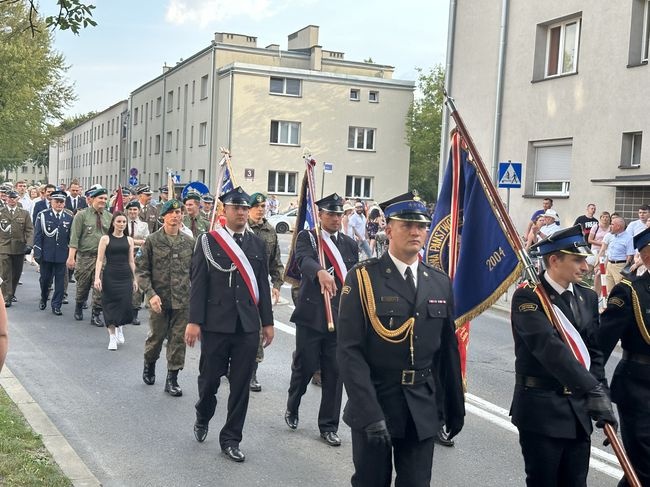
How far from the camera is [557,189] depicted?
886 inches

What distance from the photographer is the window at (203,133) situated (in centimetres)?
4975

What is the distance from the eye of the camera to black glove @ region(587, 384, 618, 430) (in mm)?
4219

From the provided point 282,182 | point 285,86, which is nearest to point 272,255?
point 282,182

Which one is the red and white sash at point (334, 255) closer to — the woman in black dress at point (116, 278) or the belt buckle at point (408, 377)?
the belt buckle at point (408, 377)

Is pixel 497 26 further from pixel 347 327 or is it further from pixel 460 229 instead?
pixel 347 327

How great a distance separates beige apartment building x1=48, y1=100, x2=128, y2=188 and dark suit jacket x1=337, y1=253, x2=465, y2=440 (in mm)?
64797

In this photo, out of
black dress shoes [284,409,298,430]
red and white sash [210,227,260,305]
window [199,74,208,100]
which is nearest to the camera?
red and white sash [210,227,260,305]

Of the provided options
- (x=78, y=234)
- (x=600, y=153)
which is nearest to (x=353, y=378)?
(x=78, y=234)

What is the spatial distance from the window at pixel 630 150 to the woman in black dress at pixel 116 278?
13250 mm

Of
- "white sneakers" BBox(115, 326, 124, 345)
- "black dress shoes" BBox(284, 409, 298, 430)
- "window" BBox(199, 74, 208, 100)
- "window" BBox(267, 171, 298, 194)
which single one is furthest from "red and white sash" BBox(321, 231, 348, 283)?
"window" BBox(199, 74, 208, 100)

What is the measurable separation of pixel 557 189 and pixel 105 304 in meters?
14.8

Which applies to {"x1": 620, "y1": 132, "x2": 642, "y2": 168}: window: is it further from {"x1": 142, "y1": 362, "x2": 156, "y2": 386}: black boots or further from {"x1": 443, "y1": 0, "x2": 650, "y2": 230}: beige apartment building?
{"x1": 142, "y1": 362, "x2": 156, "y2": 386}: black boots

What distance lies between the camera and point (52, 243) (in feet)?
45.9

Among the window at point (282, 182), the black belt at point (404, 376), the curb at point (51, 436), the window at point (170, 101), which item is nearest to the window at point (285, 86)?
the window at point (282, 182)
